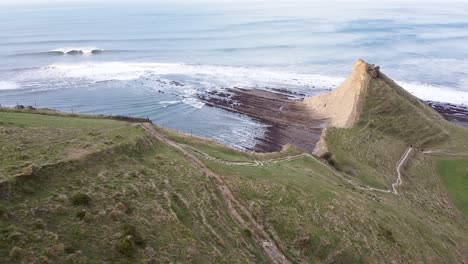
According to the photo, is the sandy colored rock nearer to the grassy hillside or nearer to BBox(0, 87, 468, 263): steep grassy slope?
BBox(0, 87, 468, 263): steep grassy slope

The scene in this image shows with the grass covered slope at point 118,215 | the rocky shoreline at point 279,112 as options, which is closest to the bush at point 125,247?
the grass covered slope at point 118,215

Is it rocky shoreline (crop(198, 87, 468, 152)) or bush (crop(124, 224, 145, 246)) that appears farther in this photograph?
rocky shoreline (crop(198, 87, 468, 152))

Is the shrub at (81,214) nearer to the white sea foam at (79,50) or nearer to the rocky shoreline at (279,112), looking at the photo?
the rocky shoreline at (279,112)

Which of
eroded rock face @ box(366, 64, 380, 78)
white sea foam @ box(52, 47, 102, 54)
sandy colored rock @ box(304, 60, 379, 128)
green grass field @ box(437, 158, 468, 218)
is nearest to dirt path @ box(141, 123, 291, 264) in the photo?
green grass field @ box(437, 158, 468, 218)

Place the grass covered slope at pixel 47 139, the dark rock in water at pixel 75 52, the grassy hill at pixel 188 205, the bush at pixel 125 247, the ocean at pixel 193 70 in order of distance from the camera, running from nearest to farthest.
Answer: the bush at pixel 125 247
the grassy hill at pixel 188 205
the grass covered slope at pixel 47 139
the ocean at pixel 193 70
the dark rock in water at pixel 75 52

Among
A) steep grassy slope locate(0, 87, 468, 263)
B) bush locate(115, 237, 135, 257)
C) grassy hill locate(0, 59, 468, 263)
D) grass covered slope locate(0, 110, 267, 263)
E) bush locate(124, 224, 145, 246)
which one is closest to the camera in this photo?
grass covered slope locate(0, 110, 267, 263)

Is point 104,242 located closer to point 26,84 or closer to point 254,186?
point 254,186

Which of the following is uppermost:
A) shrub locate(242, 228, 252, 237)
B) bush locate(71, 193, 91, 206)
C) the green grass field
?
bush locate(71, 193, 91, 206)
